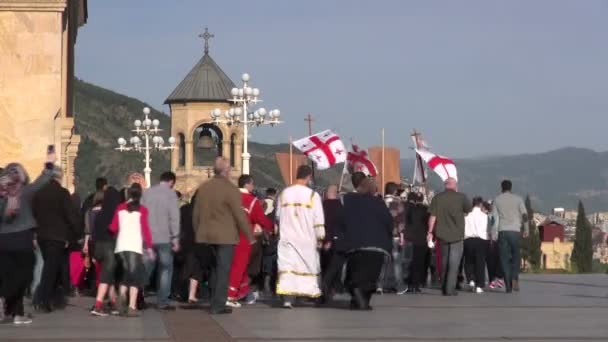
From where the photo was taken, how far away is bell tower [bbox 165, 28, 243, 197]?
73625mm

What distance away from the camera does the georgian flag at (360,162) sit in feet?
118

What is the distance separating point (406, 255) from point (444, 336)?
10663 millimetres

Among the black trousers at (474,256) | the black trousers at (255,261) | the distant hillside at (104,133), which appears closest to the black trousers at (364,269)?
the black trousers at (255,261)

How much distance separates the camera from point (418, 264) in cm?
2706

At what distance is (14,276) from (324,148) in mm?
18332

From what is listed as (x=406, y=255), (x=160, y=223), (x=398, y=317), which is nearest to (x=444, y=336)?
(x=398, y=317)

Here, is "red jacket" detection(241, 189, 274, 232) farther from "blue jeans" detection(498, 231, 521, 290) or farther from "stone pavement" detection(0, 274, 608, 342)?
"blue jeans" detection(498, 231, 521, 290)

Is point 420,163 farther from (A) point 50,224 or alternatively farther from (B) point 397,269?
(A) point 50,224

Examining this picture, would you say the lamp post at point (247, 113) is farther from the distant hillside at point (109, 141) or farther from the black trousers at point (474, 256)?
the distant hillside at point (109, 141)

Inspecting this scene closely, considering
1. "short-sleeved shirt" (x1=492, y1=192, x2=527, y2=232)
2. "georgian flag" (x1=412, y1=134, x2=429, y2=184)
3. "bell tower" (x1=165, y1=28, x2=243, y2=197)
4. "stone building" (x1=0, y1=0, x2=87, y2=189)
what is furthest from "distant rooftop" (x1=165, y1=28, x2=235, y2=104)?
"short-sleeved shirt" (x1=492, y1=192, x2=527, y2=232)

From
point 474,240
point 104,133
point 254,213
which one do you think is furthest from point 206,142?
point 104,133

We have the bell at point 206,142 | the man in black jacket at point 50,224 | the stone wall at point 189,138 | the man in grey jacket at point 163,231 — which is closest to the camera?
the man in black jacket at point 50,224

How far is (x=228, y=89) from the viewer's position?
8175cm

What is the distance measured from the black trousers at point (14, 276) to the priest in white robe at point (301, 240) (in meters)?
4.05
